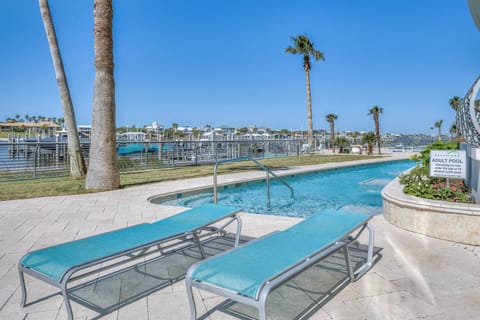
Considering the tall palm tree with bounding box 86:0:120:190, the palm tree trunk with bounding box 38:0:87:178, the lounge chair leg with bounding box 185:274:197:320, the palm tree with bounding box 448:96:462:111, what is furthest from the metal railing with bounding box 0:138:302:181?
the palm tree with bounding box 448:96:462:111

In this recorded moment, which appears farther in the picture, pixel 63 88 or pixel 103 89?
pixel 63 88

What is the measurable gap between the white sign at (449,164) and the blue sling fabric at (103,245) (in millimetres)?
2637

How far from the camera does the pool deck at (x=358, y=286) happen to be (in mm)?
2182

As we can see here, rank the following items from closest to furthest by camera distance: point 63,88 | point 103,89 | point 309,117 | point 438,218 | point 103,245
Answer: point 103,245, point 438,218, point 103,89, point 63,88, point 309,117

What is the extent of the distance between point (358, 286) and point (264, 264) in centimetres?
98

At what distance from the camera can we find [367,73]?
34312 mm

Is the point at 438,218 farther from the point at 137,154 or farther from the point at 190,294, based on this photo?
the point at 137,154

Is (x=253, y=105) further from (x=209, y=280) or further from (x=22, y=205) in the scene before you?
(x=209, y=280)

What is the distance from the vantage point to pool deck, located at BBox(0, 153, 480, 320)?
218 centimetres

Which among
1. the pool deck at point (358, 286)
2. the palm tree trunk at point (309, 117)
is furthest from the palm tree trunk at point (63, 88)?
the palm tree trunk at point (309, 117)

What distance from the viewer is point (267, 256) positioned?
2156 millimetres

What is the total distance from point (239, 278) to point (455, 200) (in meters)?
3.32

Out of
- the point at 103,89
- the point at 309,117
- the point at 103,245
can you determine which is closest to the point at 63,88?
the point at 103,89

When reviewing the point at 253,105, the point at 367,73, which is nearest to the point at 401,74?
the point at 367,73
